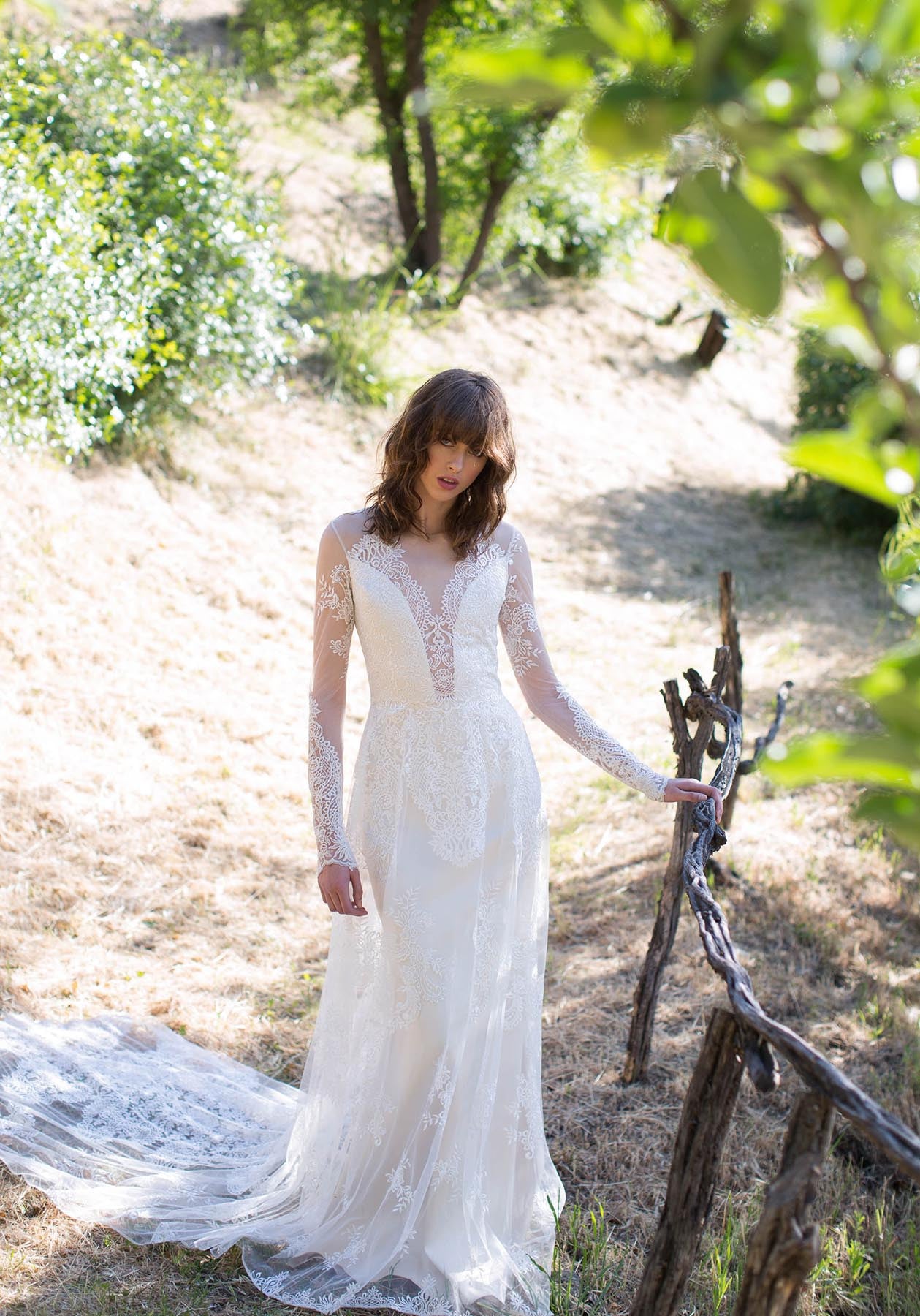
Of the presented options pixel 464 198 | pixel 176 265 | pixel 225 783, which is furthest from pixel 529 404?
pixel 225 783

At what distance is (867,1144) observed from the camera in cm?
348

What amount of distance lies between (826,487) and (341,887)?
9210 mm

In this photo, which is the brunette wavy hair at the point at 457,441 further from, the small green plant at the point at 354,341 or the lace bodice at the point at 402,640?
the small green plant at the point at 354,341

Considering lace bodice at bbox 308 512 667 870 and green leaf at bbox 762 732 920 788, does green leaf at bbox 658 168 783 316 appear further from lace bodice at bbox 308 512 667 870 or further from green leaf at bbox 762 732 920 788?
lace bodice at bbox 308 512 667 870

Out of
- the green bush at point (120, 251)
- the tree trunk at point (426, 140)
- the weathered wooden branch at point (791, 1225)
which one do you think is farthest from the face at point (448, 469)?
the tree trunk at point (426, 140)

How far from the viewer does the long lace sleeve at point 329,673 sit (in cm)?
280

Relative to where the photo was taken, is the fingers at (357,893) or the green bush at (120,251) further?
the green bush at (120,251)

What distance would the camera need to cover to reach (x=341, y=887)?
106 inches

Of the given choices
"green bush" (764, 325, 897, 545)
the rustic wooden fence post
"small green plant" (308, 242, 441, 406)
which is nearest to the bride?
the rustic wooden fence post

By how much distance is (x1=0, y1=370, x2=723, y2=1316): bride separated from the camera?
8.84 feet

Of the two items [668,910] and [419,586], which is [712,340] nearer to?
[668,910]

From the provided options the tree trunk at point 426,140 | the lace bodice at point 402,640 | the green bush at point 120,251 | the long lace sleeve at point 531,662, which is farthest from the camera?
the tree trunk at point 426,140

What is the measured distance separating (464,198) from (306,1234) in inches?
442

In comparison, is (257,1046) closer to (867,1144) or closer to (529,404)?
(867,1144)
